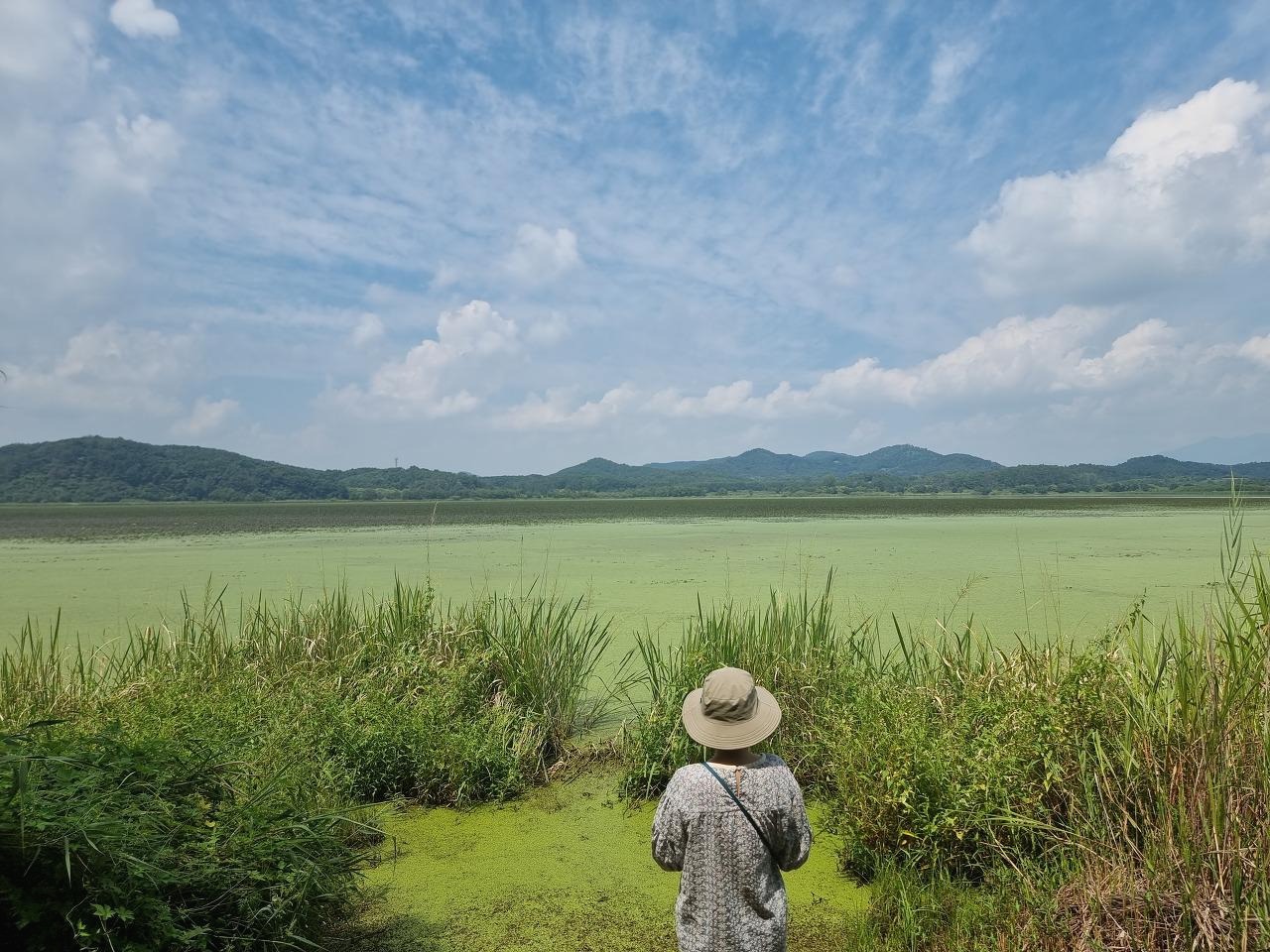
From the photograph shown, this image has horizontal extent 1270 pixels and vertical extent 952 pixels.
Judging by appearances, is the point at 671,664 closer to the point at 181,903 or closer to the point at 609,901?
the point at 609,901

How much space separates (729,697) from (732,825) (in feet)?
0.97

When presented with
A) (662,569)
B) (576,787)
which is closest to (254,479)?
(662,569)

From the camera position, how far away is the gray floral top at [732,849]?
1632mm

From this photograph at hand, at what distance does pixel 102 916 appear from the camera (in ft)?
5.03

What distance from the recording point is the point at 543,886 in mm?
2930

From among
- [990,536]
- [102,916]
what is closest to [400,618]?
[102,916]

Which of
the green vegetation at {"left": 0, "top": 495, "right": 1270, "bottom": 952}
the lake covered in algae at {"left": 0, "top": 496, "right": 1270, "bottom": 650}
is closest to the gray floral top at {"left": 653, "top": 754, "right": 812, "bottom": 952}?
the green vegetation at {"left": 0, "top": 495, "right": 1270, "bottom": 952}

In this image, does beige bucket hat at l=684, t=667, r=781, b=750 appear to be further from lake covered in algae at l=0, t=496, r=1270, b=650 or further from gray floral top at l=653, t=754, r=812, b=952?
lake covered in algae at l=0, t=496, r=1270, b=650

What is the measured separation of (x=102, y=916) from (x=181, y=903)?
346 millimetres

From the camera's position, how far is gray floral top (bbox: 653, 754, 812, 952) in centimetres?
163

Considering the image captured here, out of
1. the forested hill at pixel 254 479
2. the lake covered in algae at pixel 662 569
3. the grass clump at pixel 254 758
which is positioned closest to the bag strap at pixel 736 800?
the grass clump at pixel 254 758

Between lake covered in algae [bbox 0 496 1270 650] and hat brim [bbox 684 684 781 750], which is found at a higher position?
hat brim [bbox 684 684 781 750]

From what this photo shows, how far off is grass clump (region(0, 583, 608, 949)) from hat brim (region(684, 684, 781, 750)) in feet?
4.31

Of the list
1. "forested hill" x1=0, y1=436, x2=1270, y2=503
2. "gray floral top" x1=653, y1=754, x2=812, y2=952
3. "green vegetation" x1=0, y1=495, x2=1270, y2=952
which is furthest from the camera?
"forested hill" x1=0, y1=436, x2=1270, y2=503
